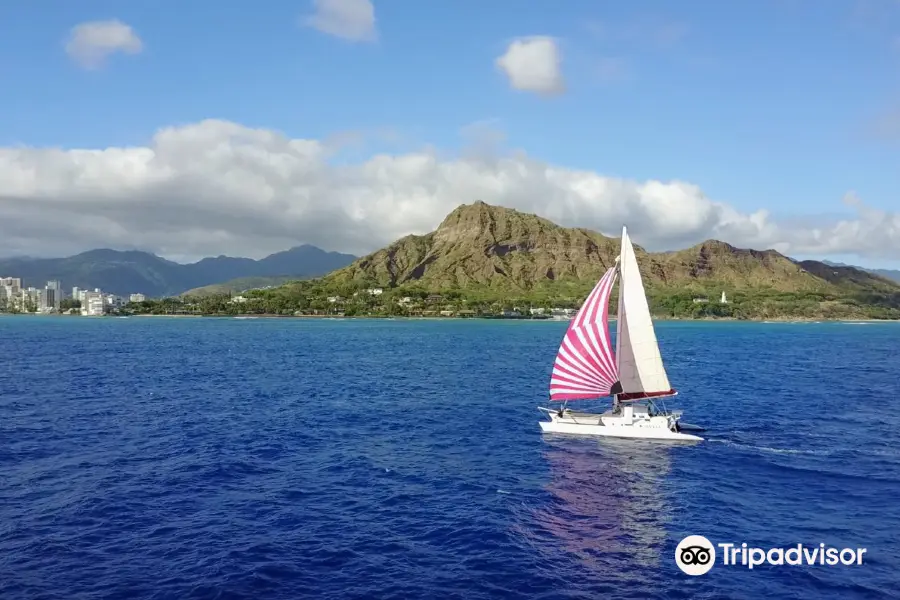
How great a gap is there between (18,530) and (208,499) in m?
9.10

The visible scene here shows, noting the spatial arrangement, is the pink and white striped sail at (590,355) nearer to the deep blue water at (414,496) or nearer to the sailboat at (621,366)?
the sailboat at (621,366)

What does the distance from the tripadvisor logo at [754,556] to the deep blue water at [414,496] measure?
1.95ft

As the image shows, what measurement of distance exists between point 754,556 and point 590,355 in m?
26.2

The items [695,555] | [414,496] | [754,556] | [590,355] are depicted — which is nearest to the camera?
[695,555]

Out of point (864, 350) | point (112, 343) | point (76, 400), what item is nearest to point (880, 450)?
→ point (76, 400)

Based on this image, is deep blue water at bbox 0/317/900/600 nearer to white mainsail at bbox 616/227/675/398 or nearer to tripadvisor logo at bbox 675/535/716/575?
tripadvisor logo at bbox 675/535/716/575

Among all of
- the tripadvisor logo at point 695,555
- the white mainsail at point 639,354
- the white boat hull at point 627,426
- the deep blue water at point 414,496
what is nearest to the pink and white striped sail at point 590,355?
the white mainsail at point 639,354

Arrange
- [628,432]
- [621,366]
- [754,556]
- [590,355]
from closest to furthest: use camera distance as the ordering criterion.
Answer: [754,556] < [628,432] < [621,366] < [590,355]

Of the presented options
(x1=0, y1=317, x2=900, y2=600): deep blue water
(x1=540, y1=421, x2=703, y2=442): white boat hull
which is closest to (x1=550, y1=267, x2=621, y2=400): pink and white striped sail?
(x1=540, y1=421, x2=703, y2=442): white boat hull

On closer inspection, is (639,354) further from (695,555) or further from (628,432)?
(695,555)

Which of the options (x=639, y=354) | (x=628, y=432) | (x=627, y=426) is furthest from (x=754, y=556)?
(x=639, y=354)

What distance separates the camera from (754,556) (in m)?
29.5

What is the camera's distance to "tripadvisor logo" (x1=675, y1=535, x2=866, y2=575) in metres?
28.7

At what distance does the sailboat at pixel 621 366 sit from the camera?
53.2 meters
